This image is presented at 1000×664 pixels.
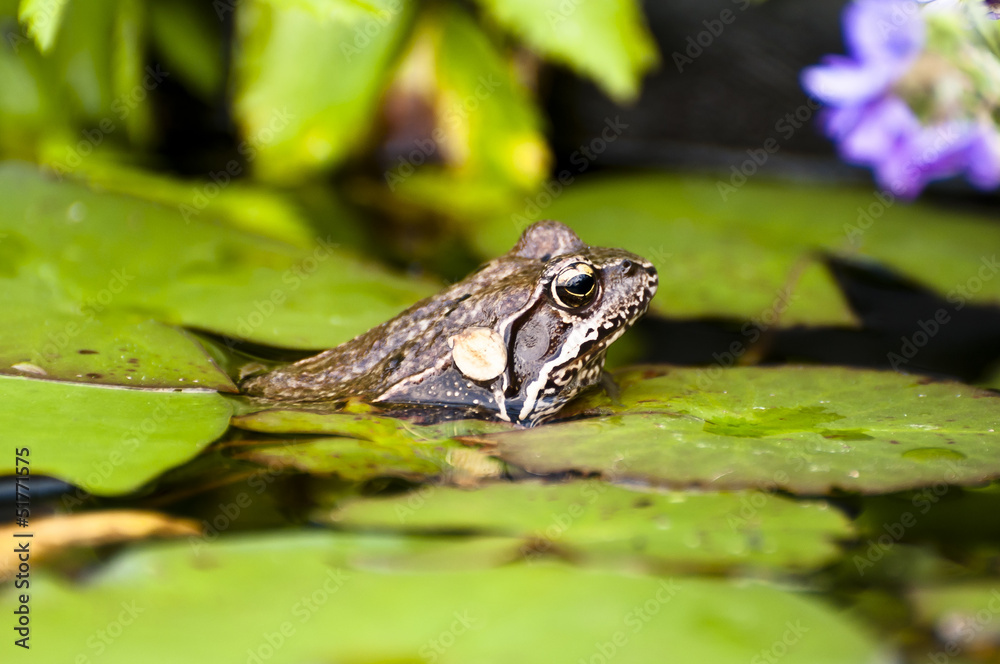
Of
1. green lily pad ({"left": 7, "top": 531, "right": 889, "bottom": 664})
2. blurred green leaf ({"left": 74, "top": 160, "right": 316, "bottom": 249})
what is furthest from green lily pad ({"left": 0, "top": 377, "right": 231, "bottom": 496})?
blurred green leaf ({"left": 74, "top": 160, "right": 316, "bottom": 249})

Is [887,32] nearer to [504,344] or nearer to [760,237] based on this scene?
[760,237]

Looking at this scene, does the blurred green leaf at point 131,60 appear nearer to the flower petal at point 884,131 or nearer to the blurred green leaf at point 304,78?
the blurred green leaf at point 304,78

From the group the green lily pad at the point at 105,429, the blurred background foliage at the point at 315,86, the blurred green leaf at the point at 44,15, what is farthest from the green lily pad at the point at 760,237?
the blurred green leaf at the point at 44,15

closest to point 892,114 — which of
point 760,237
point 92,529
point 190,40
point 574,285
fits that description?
point 760,237

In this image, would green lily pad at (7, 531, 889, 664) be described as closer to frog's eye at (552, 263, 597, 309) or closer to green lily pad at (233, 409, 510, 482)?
green lily pad at (233, 409, 510, 482)

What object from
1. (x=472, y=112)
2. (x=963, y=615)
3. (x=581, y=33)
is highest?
(x=581, y=33)

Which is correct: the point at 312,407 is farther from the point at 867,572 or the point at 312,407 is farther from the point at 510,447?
the point at 867,572
